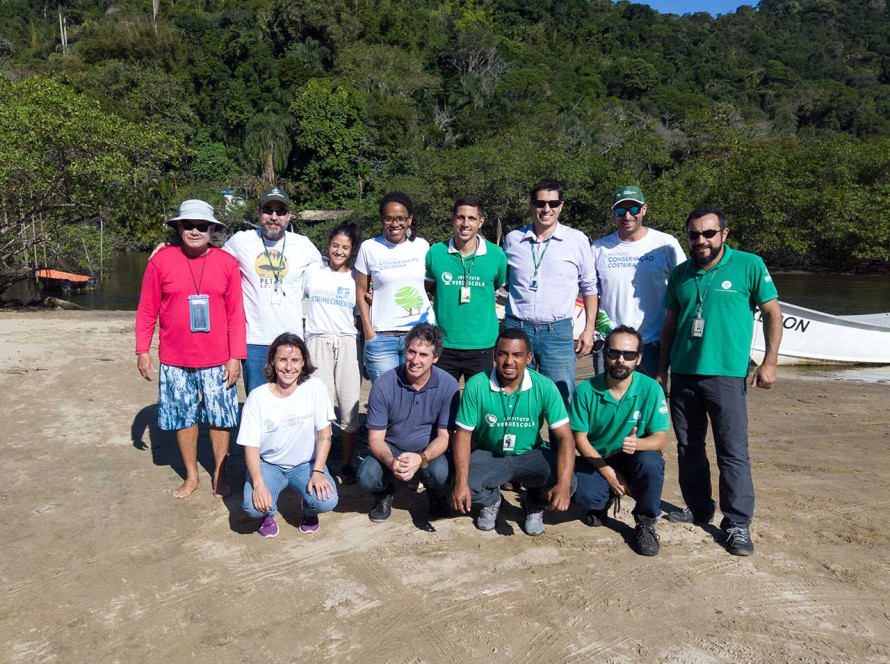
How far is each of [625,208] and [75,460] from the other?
4176mm

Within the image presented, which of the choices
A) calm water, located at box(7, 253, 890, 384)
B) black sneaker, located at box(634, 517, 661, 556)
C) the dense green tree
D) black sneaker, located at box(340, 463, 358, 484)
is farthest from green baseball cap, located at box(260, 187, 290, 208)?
calm water, located at box(7, 253, 890, 384)

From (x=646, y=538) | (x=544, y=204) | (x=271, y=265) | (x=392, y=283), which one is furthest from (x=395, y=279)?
(x=646, y=538)

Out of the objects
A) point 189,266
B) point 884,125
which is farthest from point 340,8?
point 189,266

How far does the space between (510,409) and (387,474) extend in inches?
32.3

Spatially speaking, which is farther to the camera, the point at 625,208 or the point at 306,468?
the point at 625,208

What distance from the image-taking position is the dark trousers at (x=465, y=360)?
4086mm

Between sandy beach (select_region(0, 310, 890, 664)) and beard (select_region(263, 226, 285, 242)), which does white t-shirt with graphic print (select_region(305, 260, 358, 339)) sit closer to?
beard (select_region(263, 226, 285, 242))

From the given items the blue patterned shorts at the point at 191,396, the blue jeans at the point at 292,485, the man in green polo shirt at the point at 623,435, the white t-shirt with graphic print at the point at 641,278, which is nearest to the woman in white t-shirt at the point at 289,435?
the blue jeans at the point at 292,485

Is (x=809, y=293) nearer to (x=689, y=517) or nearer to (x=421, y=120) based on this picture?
(x=689, y=517)

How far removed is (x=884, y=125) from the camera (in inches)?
2589

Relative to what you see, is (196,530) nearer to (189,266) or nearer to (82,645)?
(82,645)

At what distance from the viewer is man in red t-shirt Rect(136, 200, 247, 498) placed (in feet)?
12.5

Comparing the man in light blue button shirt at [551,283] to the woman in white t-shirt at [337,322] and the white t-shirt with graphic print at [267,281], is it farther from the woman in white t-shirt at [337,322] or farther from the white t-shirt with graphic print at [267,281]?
the white t-shirt with graphic print at [267,281]

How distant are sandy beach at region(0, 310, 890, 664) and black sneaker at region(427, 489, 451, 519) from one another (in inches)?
2.7
